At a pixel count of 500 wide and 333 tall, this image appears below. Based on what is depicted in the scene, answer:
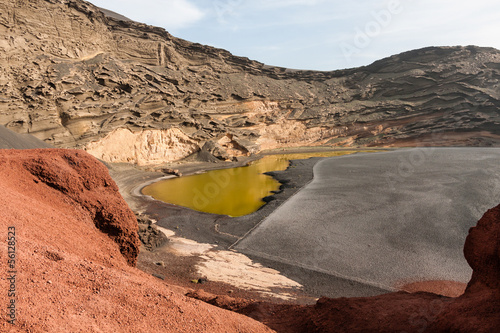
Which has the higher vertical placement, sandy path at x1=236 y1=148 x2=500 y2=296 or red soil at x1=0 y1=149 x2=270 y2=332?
red soil at x1=0 y1=149 x2=270 y2=332

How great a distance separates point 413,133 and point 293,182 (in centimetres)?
3428

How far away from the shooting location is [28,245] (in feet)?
10.3

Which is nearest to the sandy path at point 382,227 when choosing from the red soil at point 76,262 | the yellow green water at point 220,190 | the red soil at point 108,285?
the yellow green water at point 220,190

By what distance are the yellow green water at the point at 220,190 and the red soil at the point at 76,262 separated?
10.5 m

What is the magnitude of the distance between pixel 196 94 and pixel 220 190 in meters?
20.2

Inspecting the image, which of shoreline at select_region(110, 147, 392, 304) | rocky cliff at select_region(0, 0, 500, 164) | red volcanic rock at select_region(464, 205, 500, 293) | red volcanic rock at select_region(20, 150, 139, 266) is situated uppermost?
rocky cliff at select_region(0, 0, 500, 164)

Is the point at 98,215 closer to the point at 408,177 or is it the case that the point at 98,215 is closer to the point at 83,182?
the point at 83,182

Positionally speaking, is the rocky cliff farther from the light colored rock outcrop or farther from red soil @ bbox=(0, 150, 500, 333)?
red soil @ bbox=(0, 150, 500, 333)

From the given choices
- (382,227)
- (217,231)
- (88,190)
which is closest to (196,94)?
(217,231)

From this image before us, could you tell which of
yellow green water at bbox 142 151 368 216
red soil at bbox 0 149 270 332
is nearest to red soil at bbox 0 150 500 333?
red soil at bbox 0 149 270 332

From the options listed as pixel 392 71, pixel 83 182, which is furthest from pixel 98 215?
pixel 392 71

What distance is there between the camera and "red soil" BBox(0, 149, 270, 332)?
2438 millimetres

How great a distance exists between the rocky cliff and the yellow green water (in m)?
7.36

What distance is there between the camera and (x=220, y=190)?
71.3 feet
